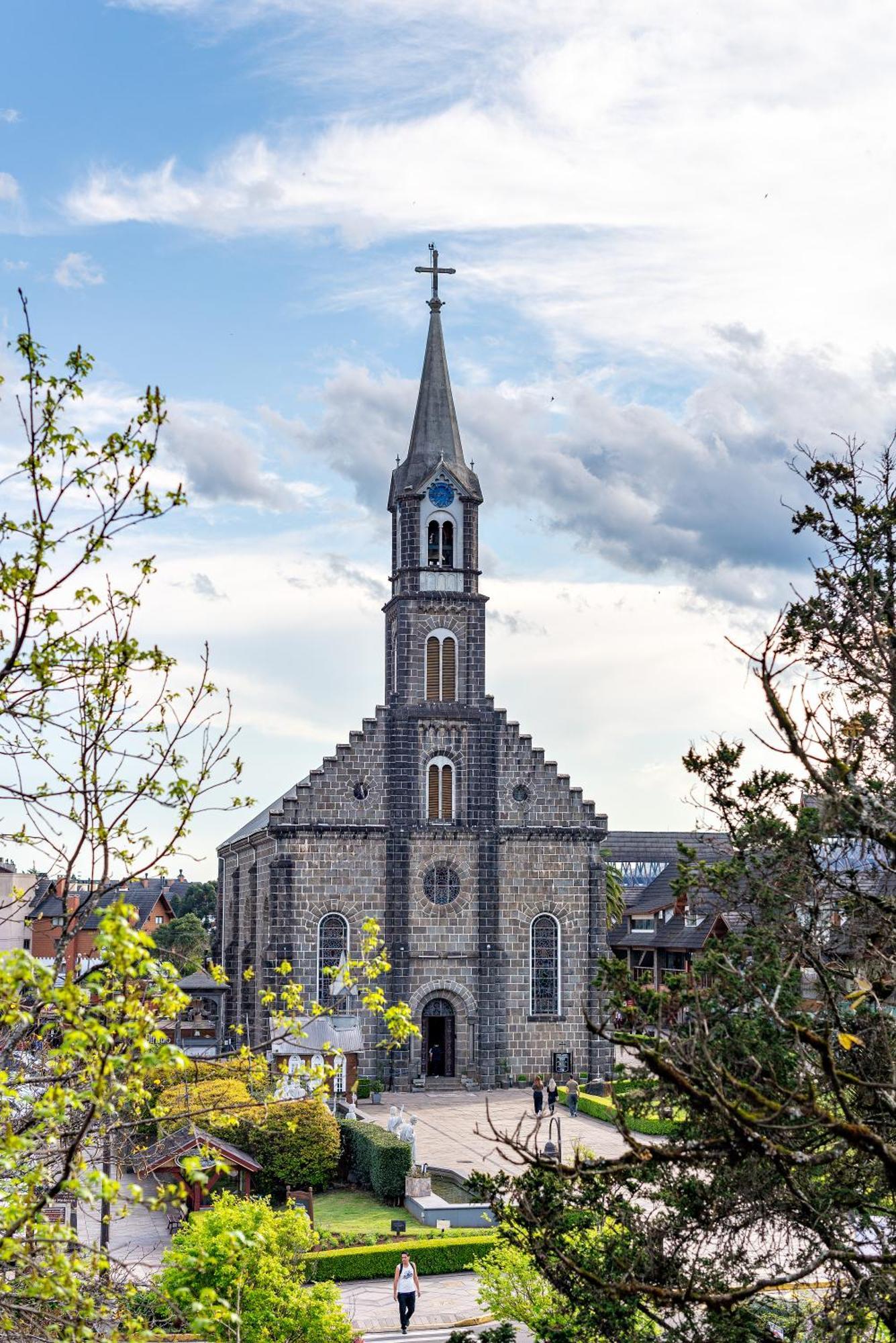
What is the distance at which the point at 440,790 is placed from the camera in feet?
167

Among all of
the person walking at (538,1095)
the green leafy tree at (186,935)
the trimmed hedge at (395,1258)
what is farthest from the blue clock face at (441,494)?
the green leafy tree at (186,935)

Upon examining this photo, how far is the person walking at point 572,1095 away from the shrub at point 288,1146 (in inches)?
567

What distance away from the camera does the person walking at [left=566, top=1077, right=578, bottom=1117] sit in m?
46.0

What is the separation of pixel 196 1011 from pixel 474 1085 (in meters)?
18.0

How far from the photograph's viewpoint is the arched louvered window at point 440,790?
50.7 meters

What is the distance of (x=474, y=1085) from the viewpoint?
48.7 m

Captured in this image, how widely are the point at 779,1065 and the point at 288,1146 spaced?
2134cm

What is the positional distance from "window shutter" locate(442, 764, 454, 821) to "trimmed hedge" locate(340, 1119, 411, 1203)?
16.6m

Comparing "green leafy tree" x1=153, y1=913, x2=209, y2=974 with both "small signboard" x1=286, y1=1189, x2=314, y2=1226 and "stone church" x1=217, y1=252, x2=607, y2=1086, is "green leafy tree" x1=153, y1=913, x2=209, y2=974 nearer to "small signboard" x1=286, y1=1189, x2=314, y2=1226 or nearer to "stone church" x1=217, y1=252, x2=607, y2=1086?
"stone church" x1=217, y1=252, x2=607, y2=1086

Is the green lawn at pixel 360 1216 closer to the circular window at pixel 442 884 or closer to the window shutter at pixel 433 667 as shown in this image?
the circular window at pixel 442 884

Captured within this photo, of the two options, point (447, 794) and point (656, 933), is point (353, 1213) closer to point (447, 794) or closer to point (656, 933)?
point (447, 794)

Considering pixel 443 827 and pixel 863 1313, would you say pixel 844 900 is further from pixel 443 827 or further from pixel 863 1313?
pixel 443 827

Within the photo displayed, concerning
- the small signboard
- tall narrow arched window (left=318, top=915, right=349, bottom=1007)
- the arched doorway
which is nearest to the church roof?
tall narrow arched window (left=318, top=915, right=349, bottom=1007)

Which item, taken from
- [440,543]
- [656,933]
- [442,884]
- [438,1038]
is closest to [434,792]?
[442,884]
